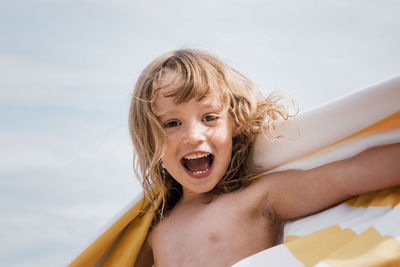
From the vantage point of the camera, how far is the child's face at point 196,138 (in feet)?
4.29

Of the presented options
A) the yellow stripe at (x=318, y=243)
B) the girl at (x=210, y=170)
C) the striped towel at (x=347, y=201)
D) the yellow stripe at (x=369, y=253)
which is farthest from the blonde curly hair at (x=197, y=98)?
the yellow stripe at (x=369, y=253)

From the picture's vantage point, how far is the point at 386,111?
1.11m

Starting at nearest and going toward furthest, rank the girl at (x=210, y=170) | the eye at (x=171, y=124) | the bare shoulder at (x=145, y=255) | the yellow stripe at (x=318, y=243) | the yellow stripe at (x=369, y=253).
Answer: the yellow stripe at (x=369, y=253) < the yellow stripe at (x=318, y=243) < the girl at (x=210, y=170) < the eye at (x=171, y=124) < the bare shoulder at (x=145, y=255)

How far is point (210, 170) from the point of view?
1.35 meters

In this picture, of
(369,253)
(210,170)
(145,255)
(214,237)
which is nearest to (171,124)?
(210,170)

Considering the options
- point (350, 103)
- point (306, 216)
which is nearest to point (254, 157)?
point (306, 216)

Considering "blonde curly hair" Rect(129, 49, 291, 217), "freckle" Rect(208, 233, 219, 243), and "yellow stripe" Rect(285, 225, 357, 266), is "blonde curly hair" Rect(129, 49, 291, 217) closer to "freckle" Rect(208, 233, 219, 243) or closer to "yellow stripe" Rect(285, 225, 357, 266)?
"freckle" Rect(208, 233, 219, 243)

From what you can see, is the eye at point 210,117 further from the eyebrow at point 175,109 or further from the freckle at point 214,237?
the freckle at point 214,237

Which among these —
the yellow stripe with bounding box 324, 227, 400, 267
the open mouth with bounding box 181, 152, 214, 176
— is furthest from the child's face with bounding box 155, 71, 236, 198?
the yellow stripe with bounding box 324, 227, 400, 267

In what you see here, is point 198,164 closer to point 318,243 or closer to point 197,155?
point 197,155

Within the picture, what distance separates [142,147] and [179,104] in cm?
22

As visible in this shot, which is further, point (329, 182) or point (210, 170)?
point (210, 170)

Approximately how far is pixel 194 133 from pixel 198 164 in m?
0.13

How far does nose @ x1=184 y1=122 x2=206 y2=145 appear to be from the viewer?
51.1 inches
